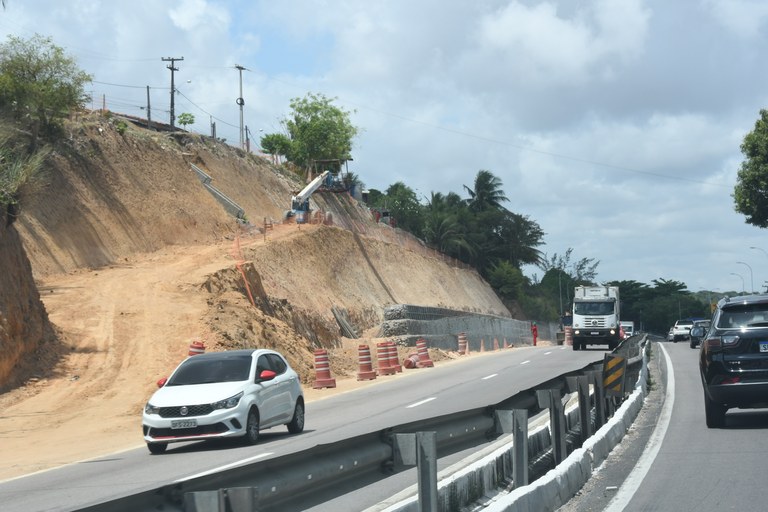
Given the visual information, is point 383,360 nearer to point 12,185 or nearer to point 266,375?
point 12,185

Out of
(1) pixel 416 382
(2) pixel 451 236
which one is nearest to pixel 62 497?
(1) pixel 416 382

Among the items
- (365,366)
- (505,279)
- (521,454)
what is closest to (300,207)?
(365,366)

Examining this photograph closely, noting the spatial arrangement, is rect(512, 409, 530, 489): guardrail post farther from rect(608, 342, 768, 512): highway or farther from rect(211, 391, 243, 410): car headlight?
rect(211, 391, 243, 410): car headlight

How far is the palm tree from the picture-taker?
4469 inches

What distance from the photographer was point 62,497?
12.0m

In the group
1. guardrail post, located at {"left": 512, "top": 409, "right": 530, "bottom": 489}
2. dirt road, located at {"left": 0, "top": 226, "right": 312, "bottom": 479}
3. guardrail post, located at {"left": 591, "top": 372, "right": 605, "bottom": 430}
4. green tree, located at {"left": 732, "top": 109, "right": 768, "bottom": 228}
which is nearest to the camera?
guardrail post, located at {"left": 512, "top": 409, "right": 530, "bottom": 489}

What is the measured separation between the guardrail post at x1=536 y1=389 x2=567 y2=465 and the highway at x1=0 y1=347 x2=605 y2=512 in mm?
1817

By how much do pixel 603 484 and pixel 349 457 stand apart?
6.06 meters

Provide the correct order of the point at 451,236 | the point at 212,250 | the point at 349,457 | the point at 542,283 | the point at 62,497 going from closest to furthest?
1. the point at 349,457
2. the point at 62,497
3. the point at 212,250
4. the point at 451,236
5. the point at 542,283

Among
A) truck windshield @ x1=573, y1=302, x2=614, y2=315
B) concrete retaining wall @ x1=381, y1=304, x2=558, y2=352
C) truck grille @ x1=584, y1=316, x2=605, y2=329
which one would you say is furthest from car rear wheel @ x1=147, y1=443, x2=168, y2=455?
truck windshield @ x1=573, y1=302, x2=614, y2=315

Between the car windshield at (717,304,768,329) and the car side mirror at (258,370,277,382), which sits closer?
the car windshield at (717,304,768,329)

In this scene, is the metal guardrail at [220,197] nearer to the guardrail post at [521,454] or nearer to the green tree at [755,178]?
the green tree at [755,178]

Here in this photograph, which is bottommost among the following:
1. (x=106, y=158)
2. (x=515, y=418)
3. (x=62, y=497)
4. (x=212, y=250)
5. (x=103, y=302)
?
(x=62, y=497)

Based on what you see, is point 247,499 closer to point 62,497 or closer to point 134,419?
point 62,497
